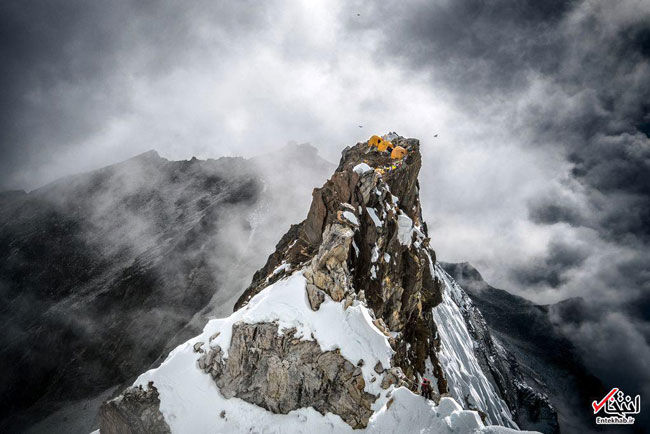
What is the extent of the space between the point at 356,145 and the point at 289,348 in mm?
35676

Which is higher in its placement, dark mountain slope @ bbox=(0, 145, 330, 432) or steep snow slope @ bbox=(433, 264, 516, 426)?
dark mountain slope @ bbox=(0, 145, 330, 432)

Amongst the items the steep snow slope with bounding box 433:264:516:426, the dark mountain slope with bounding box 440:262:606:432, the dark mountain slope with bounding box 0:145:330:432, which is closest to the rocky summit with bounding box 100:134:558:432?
the steep snow slope with bounding box 433:264:516:426

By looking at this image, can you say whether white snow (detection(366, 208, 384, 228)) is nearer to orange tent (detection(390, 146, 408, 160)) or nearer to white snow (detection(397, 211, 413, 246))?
white snow (detection(397, 211, 413, 246))

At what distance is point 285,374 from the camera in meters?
22.2

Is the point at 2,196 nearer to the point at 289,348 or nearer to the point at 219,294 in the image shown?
the point at 219,294

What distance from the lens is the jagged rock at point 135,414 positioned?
21.2m

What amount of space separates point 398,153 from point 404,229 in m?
11.5

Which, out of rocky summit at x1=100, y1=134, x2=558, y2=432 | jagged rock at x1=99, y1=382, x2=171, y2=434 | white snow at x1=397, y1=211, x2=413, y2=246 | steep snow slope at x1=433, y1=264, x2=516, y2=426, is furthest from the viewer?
steep snow slope at x1=433, y1=264, x2=516, y2=426

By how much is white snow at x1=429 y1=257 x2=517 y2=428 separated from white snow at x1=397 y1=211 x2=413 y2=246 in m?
13.1

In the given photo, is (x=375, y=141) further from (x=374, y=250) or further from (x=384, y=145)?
(x=374, y=250)

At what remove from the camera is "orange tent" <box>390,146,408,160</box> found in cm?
4191

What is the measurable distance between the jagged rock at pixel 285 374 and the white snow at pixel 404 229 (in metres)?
18.6

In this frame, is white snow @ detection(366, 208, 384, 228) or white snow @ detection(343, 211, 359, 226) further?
white snow @ detection(366, 208, 384, 228)

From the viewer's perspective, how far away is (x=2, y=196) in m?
108
